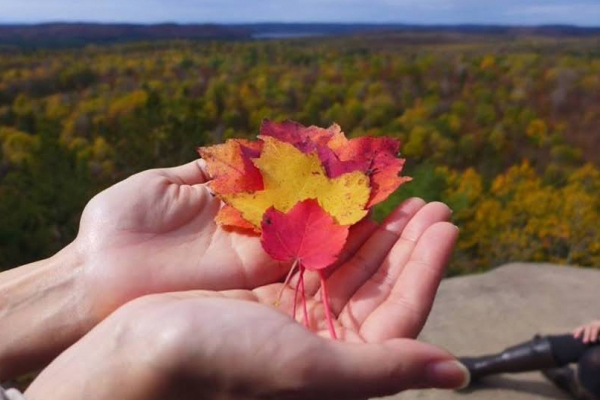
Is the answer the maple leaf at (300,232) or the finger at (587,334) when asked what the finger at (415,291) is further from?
the finger at (587,334)

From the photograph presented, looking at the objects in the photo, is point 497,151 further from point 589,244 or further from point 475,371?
point 475,371

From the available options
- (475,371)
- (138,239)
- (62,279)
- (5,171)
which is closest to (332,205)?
(138,239)

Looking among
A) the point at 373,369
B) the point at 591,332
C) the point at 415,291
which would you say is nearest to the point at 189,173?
the point at 415,291

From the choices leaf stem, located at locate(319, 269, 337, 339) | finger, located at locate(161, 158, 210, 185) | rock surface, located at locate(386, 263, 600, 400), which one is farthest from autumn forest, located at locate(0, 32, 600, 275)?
leaf stem, located at locate(319, 269, 337, 339)

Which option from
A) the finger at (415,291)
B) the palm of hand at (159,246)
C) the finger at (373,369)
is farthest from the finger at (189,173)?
the finger at (373,369)

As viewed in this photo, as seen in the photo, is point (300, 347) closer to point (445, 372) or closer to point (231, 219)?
point (445, 372)

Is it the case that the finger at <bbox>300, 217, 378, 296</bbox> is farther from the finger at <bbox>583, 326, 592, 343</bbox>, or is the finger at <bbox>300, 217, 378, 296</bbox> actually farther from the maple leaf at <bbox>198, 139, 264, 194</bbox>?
the finger at <bbox>583, 326, 592, 343</bbox>
